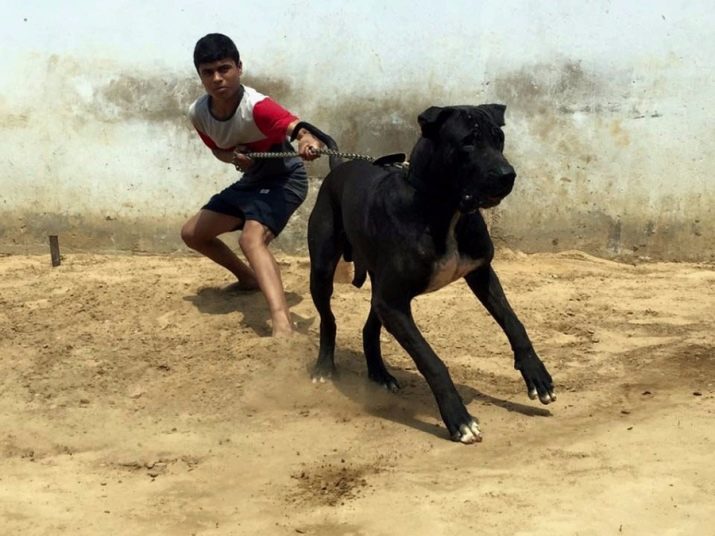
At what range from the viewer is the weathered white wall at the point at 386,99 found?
24.3 ft

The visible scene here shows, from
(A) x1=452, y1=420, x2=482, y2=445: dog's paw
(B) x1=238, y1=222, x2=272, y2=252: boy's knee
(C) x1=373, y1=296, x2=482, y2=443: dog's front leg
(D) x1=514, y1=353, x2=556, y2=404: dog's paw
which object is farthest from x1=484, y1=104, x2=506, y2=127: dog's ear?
(B) x1=238, y1=222, x2=272, y2=252: boy's knee

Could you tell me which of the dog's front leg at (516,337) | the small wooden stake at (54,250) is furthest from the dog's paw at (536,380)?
the small wooden stake at (54,250)

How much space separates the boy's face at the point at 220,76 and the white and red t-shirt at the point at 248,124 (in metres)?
0.15

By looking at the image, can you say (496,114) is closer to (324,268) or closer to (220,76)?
(324,268)

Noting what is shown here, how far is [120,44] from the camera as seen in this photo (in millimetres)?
7691

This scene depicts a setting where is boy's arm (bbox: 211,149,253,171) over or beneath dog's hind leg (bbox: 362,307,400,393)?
over

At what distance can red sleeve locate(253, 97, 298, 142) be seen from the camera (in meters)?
5.83

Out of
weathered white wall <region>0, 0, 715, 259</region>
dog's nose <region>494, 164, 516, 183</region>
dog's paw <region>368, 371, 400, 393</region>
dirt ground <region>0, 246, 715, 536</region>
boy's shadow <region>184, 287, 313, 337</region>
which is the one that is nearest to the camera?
dirt ground <region>0, 246, 715, 536</region>

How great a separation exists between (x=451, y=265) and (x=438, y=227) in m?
0.18

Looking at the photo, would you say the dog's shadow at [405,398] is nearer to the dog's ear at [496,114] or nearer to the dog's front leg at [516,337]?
the dog's front leg at [516,337]

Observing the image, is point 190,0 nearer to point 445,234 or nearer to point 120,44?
point 120,44

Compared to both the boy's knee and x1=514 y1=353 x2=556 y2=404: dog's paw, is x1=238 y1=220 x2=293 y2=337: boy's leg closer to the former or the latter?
the boy's knee

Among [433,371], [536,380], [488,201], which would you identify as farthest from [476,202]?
[536,380]

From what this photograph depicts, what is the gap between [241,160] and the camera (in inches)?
234
